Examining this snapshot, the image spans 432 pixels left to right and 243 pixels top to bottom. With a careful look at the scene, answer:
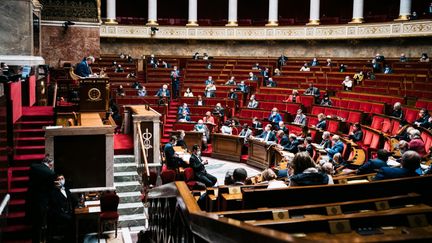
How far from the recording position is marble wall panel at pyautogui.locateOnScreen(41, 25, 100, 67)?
19.5 metres

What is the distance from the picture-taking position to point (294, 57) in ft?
82.4

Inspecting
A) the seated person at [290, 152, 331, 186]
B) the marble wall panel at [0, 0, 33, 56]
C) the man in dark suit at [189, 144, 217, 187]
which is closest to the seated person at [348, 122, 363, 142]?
the man in dark suit at [189, 144, 217, 187]

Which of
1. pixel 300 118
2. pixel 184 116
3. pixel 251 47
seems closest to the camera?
pixel 300 118

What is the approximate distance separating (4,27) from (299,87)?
37.0 ft

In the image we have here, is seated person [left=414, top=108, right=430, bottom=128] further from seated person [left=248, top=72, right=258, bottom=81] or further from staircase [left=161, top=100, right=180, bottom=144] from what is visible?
seated person [left=248, top=72, right=258, bottom=81]

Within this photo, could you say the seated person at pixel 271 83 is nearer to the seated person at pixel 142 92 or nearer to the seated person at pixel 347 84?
the seated person at pixel 347 84

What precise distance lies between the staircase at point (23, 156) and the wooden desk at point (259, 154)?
5.66 meters

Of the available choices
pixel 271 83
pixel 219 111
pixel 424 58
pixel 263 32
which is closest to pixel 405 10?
pixel 424 58

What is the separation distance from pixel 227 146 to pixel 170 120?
322 centimetres

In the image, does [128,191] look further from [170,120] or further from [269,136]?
[170,120]

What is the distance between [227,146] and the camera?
14.6 metres

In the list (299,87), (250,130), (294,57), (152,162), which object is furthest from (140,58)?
(152,162)

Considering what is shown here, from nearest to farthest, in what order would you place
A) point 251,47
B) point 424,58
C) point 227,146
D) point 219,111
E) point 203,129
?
point 227,146 < point 203,129 < point 219,111 < point 424,58 < point 251,47

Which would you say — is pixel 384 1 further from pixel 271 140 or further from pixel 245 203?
pixel 245 203
